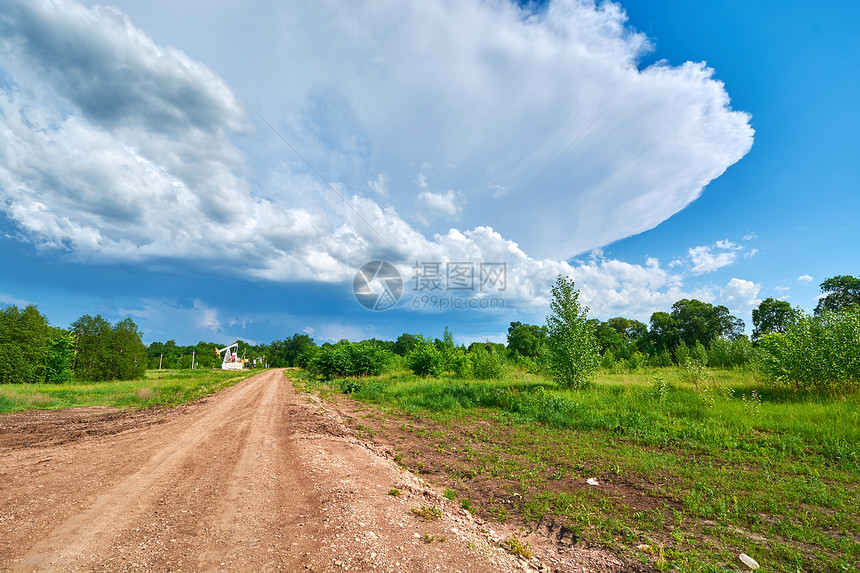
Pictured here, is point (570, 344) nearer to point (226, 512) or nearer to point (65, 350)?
point (226, 512)

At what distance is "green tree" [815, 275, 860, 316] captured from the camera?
156 feet

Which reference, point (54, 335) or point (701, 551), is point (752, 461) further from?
point (54, 335)


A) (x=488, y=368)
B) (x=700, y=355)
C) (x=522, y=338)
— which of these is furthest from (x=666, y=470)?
(x=522, y=338)

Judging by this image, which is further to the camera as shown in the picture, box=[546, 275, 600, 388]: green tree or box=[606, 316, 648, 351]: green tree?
box=[606, 316, 648, 351]: green tree

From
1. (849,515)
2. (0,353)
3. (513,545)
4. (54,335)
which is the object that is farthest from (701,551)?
(54,335)

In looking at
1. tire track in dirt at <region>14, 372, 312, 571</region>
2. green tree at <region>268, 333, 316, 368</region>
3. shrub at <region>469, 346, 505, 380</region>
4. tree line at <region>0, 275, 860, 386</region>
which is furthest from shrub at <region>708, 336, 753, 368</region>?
green tree at <region>268, 333, 316, 368</region>

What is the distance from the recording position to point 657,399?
48.7 feet

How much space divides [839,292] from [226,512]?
79.8 meters

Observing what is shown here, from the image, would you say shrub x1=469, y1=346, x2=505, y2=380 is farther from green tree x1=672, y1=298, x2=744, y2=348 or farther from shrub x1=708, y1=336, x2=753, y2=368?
green tree x1=672, y1=298, x2=744, y2=348

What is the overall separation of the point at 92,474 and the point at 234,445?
2987mm

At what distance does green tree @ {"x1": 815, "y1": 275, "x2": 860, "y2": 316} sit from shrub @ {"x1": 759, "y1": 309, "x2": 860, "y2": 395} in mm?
48442

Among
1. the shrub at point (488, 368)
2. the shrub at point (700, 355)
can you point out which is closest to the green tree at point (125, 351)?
the shrub at point (488, 368)

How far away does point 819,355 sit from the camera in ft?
48.8

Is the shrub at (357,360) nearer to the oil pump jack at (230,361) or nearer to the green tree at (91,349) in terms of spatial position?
the green tree at (91,349)
